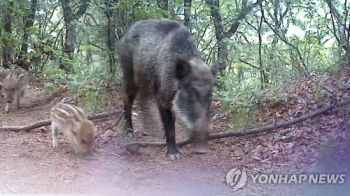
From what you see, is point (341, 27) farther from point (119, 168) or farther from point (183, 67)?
point (119, 168)

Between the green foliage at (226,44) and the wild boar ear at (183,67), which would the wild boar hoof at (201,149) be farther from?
the green foliage at (226,44)

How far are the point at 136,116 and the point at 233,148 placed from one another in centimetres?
90

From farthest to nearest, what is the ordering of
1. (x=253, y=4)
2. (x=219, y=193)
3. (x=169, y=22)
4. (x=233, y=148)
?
(x=253, y=4)
(x=169, y=22)
(x=233, y=148)
(x=219, y=193)

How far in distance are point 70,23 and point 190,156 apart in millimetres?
2214

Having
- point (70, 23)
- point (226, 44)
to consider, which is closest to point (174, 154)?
point (226, 44)

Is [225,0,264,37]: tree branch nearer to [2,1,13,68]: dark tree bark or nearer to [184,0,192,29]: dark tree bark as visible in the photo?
[184,0,192,29]: dark tree bark

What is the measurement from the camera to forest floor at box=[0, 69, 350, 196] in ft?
6.38

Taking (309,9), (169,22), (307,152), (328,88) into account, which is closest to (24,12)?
(169,22)

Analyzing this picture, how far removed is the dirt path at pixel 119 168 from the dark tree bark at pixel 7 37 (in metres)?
1.36

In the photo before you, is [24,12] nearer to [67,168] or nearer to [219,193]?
[67,168]

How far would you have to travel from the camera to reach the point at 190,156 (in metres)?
2.94

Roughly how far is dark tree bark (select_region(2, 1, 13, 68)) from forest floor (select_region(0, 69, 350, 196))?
109cm

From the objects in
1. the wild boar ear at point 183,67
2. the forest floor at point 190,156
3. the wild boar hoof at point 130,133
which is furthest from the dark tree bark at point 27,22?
the wild boar ear at point 183,67

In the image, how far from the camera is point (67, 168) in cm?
243
